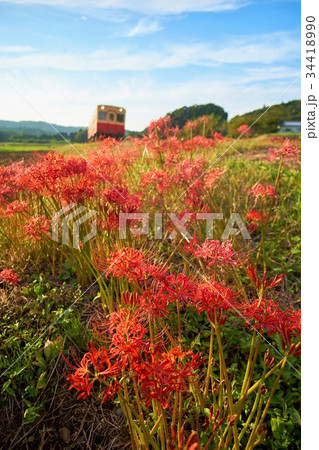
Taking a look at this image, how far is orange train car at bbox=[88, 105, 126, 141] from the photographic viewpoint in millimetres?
16094

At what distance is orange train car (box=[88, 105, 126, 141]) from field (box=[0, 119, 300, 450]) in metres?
12.1

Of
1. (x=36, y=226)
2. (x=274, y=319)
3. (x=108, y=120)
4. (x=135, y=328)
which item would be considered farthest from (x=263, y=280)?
(x=108, y=120)

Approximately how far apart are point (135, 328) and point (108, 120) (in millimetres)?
16093

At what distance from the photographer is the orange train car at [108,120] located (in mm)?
16094

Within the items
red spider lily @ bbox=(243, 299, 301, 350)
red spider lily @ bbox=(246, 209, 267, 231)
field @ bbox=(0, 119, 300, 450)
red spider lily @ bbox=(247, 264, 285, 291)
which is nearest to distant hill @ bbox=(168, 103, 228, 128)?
field @ bbox=(0, 119, 300, 450)

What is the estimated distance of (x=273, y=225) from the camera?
17.0 ft

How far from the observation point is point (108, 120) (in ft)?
54.7

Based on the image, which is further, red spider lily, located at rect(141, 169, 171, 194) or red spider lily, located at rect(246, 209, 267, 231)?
red spider lily, located at rect(246, 209, 267, 231)

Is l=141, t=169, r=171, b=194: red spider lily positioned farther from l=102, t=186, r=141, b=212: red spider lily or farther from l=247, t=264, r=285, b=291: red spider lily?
l=247, t=264, r=285, b=291: red spider lily

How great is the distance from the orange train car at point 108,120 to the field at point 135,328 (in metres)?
12.1

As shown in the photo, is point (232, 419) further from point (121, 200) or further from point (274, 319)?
point (121, 200)
